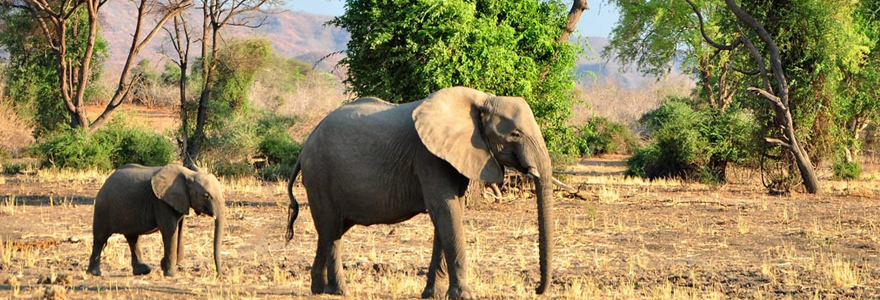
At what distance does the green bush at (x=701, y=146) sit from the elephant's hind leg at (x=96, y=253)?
1693cm

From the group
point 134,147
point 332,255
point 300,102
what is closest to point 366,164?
point 332,255

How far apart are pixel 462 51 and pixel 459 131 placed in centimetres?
930

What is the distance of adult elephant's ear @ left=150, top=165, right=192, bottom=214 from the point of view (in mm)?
11164

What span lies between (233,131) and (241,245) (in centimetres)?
1776

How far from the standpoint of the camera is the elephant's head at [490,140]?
869 centimetres

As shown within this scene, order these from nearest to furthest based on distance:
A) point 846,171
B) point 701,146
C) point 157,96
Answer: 1. point 701,146
2. point 846,171
3. point 157,96

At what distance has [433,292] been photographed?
9.43 meters

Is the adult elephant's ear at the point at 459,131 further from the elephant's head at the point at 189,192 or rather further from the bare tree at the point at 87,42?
the bare tree at the point at 87,42

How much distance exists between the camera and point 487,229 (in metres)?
16.0

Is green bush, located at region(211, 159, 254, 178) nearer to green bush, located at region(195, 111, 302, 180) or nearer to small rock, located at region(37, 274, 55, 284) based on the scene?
green bush, located at region(195, 111, 302, 180)

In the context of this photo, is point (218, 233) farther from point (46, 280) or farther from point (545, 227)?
point (545, 227)

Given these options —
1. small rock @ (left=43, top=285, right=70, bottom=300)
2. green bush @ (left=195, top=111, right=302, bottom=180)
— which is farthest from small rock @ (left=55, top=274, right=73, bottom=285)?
green bush @ (left=195, top=111, right=302, bottom=180)

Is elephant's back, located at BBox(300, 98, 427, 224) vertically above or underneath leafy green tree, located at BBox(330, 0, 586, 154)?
underneath

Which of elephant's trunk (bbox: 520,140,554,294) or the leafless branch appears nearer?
elephant's trunk (bbox: 520,140,554,294)
